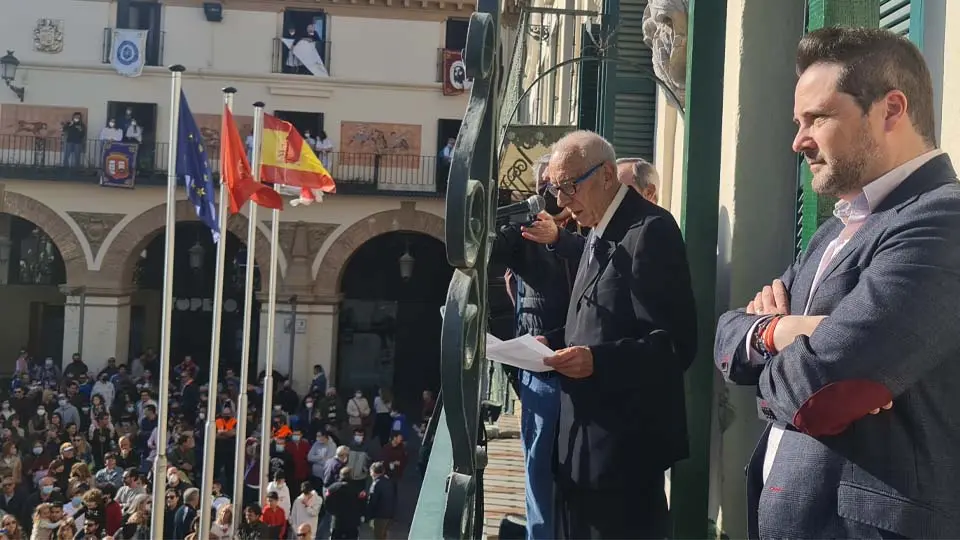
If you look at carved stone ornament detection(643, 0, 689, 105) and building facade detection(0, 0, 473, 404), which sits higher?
building facade detection(0, 0, 473, 404)

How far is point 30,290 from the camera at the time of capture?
81.0ft

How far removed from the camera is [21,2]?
23031 millimetres

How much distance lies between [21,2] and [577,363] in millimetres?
23879

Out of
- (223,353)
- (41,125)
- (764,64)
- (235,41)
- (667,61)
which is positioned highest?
(235,41)

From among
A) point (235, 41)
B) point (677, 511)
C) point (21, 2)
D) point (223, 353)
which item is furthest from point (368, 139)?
point (677, 511)

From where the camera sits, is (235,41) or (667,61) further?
(235,41)

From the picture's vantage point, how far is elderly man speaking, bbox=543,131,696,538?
8.55 ft

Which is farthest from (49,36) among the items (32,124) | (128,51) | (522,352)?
(522,352)

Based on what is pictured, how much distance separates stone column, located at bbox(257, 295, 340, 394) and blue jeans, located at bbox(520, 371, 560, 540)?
63.8 feet

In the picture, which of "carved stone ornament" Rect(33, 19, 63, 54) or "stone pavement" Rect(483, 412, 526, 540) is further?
"carved stone ornament" Rect(33, 19, 63, 54)

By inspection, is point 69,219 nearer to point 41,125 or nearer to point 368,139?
point 41,125

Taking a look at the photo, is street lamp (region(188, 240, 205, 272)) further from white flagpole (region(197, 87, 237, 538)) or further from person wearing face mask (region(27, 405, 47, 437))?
white flagpole (region(197, 87, 237, 538))

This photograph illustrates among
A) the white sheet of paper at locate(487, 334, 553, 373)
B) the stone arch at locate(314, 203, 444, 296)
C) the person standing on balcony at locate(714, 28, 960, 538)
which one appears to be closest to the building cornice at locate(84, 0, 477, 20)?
the stone arch at locate(314, 203, 444, 296)

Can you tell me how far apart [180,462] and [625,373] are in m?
12.5
